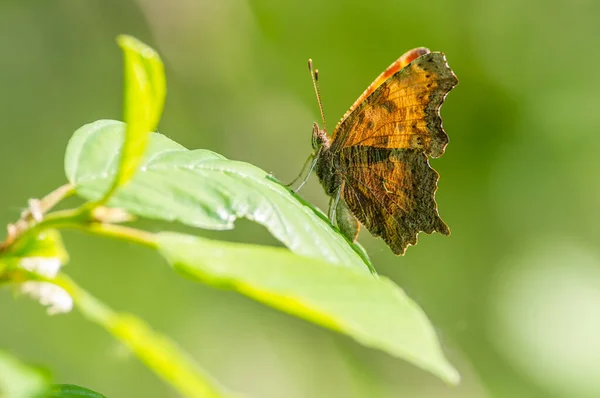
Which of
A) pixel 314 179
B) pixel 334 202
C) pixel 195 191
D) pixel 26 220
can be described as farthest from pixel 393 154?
pixel 314 179

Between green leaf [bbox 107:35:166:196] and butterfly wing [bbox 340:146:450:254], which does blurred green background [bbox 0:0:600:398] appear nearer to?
butterfly wing [bbox 340:146:450:254]

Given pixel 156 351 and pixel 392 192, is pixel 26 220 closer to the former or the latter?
pixel 156 351

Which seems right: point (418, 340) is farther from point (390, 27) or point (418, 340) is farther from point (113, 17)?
point (390, 27)

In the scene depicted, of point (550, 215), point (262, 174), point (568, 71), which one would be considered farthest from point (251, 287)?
point (568, 71)

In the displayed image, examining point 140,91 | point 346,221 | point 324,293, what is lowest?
point 324,293

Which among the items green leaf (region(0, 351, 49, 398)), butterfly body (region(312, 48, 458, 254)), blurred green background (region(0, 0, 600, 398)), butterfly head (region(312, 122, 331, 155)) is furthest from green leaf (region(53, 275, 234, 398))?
blurred green background (region(0, 0, 600, 398))

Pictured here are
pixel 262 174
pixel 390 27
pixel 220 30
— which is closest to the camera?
pixel 262 174
